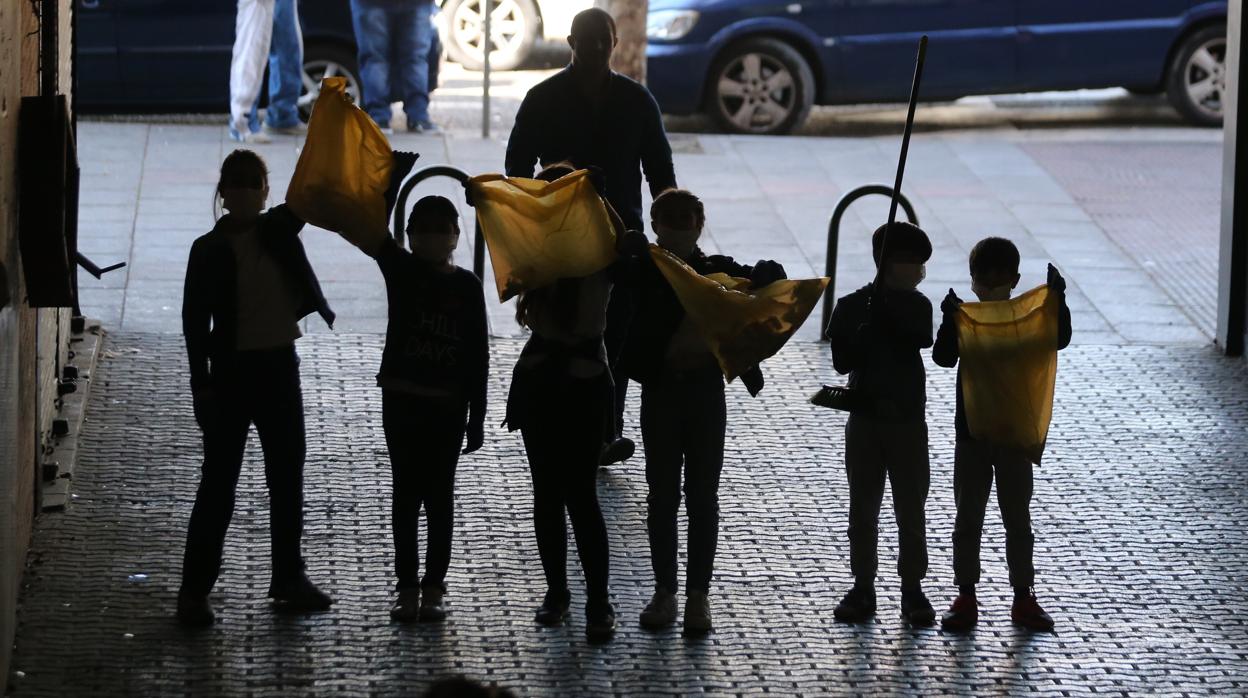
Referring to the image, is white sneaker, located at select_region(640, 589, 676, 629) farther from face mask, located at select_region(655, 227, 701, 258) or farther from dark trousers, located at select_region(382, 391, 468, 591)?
face mask, located at select_region(655, 227, 701, 258)

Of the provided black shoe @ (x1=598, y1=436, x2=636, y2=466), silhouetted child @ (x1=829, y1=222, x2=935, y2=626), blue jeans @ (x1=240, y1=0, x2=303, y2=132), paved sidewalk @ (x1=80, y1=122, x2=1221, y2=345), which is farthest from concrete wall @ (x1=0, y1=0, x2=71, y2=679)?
blue jeans @ (x1=240, y1=0, x2=303, y2=132)

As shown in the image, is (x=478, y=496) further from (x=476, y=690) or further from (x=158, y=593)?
(x=476, y=690)

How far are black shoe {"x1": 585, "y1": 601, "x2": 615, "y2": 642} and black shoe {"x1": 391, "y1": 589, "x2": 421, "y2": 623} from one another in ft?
1.85

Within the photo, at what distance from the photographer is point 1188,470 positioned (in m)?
7.93

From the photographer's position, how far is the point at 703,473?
5.99 meters

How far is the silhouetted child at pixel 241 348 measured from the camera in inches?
228

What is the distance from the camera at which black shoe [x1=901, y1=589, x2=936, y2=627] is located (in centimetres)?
624

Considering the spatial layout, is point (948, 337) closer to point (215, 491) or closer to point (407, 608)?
point (407, 608)

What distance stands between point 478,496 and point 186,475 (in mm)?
1176

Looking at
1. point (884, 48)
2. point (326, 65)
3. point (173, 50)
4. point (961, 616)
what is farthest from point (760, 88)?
point (961, 616)

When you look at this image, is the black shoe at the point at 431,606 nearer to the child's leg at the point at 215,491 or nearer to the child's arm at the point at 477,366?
the child's arm at the point at 477,366

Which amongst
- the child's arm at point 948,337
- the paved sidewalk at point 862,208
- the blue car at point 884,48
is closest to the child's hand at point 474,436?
the child's arm at point 948,337

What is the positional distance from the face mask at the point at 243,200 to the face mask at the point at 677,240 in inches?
48.6

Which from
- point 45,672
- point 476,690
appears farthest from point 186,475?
point 476,690
